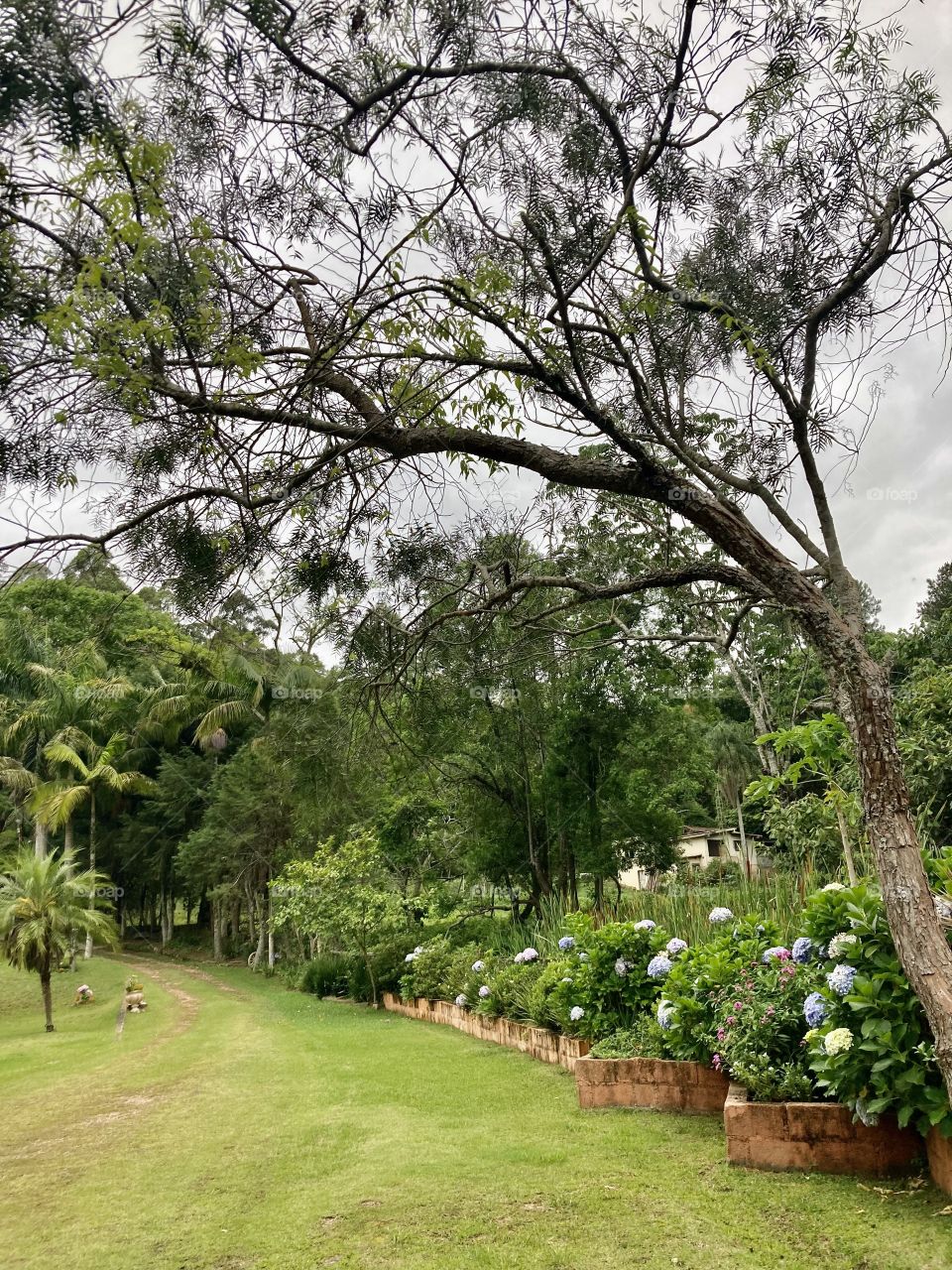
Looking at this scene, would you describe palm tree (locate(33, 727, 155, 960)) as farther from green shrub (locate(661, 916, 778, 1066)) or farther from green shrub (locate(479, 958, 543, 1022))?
green shrub (locate(661, 916, 778, 1066))

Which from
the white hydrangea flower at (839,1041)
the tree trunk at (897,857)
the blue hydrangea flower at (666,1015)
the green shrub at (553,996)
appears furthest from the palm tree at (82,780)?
the tree trunk at (897,857)

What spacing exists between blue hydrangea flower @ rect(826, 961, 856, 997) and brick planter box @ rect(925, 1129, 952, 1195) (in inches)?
25.1

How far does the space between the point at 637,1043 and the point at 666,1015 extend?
0.98 meters

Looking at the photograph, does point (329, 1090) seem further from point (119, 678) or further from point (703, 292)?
point (119, 678)

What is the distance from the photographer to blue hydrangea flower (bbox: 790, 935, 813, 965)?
477 cm

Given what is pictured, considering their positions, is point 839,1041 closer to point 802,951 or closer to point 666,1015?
point 802,951

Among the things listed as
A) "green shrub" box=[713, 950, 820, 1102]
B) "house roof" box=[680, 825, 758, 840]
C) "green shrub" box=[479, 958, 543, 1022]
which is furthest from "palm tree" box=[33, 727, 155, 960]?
"green shrub" box=[713, 950, 820, 1102]

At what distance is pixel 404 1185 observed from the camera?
177 inches

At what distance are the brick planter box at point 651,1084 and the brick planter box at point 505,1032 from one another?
0.61 metres

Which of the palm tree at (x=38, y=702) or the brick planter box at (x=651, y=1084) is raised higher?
the palm tree at (x=38, y=702)

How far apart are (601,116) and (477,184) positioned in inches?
26.5

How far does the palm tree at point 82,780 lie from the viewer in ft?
81.7

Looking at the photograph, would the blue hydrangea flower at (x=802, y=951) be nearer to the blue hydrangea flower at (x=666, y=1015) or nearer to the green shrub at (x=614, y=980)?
the blue hydrangea flower at (x=666, y=1015)

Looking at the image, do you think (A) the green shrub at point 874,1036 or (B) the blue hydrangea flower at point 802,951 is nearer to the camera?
(A) the green shrub at point 874,1036
